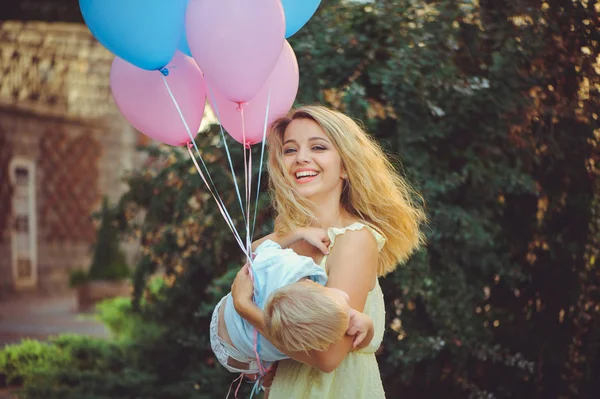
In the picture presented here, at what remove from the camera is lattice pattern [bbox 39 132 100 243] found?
12.5 meters

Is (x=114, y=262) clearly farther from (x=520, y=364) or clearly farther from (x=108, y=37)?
(x=108, y=37)

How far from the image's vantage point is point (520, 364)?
3.43m

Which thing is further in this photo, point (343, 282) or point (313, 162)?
point (313, 162)

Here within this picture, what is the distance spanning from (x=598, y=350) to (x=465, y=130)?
134 centimetres

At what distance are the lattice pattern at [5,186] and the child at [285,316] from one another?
10.6m

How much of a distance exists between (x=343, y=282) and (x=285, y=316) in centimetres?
23

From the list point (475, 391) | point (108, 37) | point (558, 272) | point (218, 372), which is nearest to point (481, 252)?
point (558, 272)

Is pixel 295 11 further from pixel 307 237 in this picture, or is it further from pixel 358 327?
pixel 358 327

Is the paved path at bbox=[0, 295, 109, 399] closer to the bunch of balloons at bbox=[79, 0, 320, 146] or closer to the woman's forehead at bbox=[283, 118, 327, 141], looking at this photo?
the bunch of balloons at bbox=[79, 0, 320, 146]

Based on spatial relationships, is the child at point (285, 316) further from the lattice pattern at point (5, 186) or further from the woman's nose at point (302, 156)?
the lattice pattern at point (5, 186)

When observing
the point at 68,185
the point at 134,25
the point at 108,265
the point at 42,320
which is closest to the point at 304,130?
the point at 134,25

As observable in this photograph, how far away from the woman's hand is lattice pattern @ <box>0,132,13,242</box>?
1066 centimetres

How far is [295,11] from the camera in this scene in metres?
2.35

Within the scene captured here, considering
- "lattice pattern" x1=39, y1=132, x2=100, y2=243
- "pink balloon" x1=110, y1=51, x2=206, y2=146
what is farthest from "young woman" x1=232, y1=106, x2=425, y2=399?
"lattice pattern" x1=39, y1=132, x2=100, y2=243
